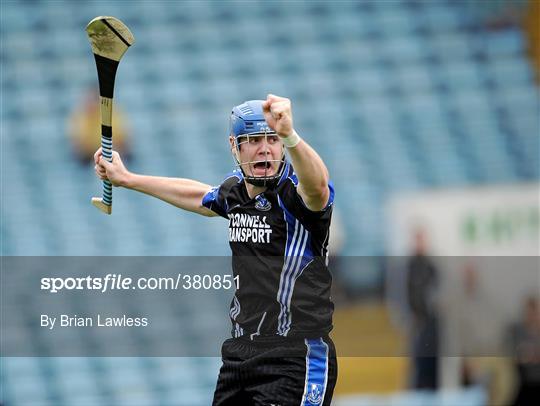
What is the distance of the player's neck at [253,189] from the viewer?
14.6 ft

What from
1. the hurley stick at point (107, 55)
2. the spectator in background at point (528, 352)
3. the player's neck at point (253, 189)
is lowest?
the spectator in background at point (528, 352)

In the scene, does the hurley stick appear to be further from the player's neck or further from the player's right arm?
the player's neck

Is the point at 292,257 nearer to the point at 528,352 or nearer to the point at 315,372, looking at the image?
the point at 315,372

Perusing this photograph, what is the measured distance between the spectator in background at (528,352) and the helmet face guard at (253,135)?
4.67 meters

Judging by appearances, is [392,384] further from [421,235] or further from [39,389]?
[39,389]

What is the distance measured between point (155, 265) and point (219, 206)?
4.55 meters

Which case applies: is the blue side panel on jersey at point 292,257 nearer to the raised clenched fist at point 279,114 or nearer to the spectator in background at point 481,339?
the raised clenched fist at point 279,114

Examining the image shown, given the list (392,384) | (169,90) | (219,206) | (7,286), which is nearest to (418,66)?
(169,90)

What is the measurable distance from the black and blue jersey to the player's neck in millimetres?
20

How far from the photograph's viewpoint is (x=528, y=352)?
8930 millimetres

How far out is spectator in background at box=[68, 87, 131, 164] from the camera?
11156 millimetres

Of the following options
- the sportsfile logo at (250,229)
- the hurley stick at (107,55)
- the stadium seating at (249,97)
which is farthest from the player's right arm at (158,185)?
the stadium seating at (249,97)

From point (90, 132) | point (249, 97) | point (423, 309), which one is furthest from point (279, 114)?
point (249, 97)

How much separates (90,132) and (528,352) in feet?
15.7
